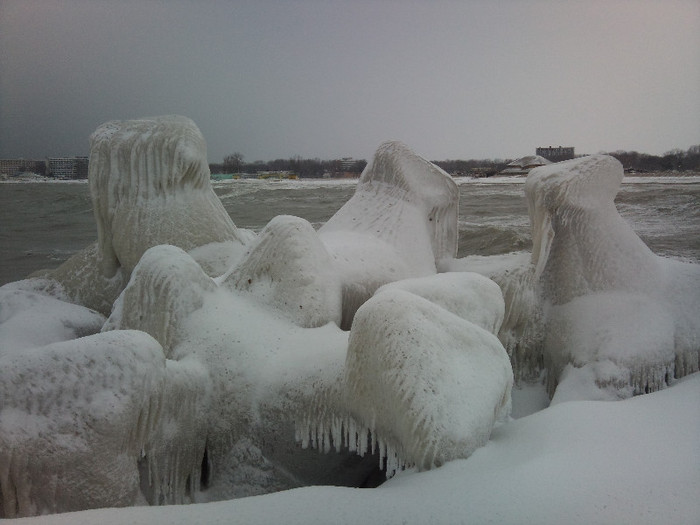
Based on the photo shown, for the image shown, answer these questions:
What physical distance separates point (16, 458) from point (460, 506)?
3.04 feet

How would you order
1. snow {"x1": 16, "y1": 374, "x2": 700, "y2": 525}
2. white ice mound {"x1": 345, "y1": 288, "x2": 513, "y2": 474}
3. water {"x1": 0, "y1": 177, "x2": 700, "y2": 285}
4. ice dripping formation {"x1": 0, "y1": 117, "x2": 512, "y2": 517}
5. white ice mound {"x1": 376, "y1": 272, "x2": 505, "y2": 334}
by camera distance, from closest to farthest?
snow {"x1": 16, "y1": 374, "x2": 700, "y2": 525}, ice dripping formation {"x1": 0, "y1": 117, "x2": 512, "y2": 517}, white ice mound {"x1": 345, "y1": 288, "x2": 513, "y2": 474}, white ice mound {"x1": 376, "y1": 272, "x2": 505, "y2": 334}, water {"x1": 0, "y1": 177, "x2": 700, "y2": 285}

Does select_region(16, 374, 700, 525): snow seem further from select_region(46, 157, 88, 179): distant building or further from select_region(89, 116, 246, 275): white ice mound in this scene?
select_region(46, 157, 88, 179): distant building

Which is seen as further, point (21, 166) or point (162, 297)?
point (21, 166)

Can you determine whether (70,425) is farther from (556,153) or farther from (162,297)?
(556,153)

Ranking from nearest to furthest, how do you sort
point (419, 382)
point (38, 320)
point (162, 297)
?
point (419, 382) → point (162, 297) → point (38, 320)

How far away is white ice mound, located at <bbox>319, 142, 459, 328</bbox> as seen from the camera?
104 inches

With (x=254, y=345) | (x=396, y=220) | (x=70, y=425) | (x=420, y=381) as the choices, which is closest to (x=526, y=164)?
(x=396, y=220)

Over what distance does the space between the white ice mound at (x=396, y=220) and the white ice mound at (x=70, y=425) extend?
120 cm

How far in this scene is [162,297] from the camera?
192 cm

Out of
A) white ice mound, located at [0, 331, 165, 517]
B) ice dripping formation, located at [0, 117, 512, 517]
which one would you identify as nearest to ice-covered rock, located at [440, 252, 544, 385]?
ice dripping formation, located at [0, 117, 512, 517]

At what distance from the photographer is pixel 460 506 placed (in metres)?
1.22

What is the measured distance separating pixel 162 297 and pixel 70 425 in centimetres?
66

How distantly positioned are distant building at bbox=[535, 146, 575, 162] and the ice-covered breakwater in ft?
1.93

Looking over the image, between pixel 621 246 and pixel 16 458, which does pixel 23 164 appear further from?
pixel 621 246
